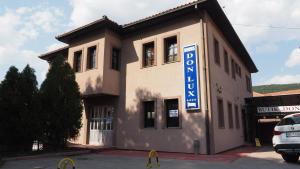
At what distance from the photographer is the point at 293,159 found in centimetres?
937

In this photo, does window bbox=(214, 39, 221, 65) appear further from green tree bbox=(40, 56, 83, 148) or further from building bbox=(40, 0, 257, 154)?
green tree bbox=(40, 56, 83, 148)

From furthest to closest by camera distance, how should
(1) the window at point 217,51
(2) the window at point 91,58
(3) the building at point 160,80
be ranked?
(2) the window at point 91,58 < (1) the window at point 217,51 < (3) the building at point 160,80

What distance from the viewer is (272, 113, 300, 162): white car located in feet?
27.4

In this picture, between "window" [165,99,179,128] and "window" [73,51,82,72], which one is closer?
"window" [165,99,179,128]

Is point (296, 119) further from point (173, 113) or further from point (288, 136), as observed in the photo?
point (173, 113)

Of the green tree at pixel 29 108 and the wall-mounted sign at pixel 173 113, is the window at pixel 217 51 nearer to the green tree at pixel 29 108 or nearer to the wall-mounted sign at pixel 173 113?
the wall-mounted sign at pixel 173 113

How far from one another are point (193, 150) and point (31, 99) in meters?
8.41

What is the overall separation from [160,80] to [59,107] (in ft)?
18.1

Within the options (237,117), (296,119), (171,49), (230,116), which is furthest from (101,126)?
(296,119)

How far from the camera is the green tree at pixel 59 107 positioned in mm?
12492

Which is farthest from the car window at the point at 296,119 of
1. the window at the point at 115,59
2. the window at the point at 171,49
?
the window at the point at 115,59

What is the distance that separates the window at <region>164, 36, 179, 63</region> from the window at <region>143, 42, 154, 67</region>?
1.04m

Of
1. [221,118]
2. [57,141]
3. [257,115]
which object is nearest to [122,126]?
[57,141]

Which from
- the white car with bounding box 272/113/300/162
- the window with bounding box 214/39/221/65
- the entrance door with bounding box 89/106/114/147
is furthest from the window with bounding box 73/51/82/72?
the white car with bounding box 272/113/300/162
